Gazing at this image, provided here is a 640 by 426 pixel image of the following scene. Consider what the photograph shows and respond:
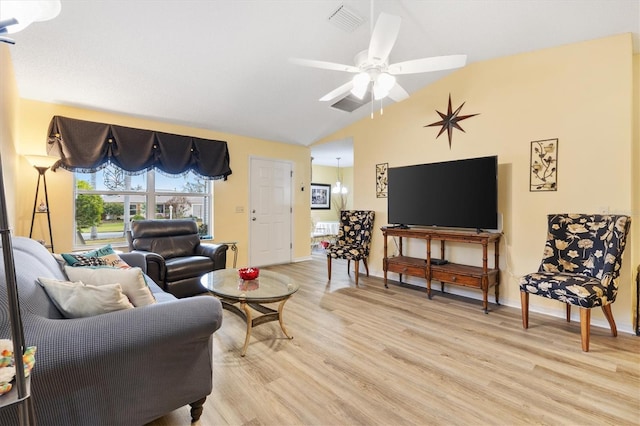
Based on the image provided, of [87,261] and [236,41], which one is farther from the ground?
[236,41]

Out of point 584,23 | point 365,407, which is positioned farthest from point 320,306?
point 584,23

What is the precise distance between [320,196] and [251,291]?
21.8ft

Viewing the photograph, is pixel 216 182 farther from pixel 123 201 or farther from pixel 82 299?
pixel 82 299

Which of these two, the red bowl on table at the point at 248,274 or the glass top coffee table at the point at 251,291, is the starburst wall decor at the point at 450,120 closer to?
the glass top coffee table at the point at 251,291

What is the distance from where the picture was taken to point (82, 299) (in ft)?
4.55

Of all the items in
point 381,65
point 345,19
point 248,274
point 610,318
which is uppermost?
point 345,19

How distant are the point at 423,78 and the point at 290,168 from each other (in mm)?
2889

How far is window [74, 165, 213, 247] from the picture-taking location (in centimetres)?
389

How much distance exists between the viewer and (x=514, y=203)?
341 centimetres

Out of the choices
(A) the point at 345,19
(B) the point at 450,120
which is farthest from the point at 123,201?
(B) the point at 450,120

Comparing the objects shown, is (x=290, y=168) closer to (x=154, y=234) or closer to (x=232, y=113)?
(x=232, y=113)

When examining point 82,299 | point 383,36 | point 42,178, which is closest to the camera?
point 82,299

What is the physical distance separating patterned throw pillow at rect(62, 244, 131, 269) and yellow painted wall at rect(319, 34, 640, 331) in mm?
3593

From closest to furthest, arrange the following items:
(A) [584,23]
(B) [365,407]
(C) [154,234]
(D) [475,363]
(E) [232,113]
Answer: (B) [365,407]
(D) [475,363]
(A) [584,23]
(C) [154,234]
(E) [232,113]
